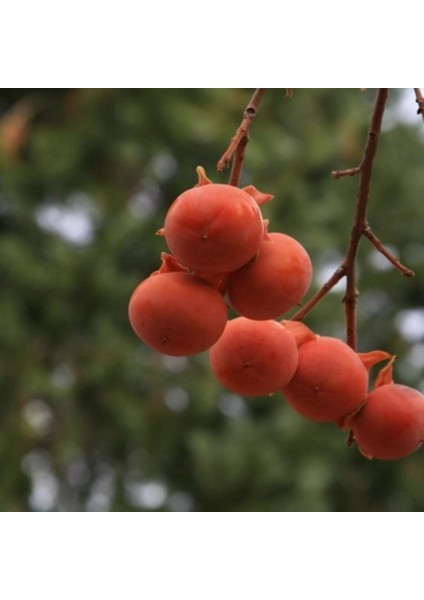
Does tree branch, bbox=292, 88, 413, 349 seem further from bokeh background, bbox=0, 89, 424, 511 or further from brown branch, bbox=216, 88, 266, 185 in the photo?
bokeh background, bbox=0, 89, 424, 511

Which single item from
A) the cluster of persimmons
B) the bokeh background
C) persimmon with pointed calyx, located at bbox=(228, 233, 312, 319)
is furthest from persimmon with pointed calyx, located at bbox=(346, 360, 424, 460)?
the bokeh background

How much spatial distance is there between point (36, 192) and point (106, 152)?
0.24 m

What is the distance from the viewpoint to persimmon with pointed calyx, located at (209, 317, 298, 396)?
0.57 metres

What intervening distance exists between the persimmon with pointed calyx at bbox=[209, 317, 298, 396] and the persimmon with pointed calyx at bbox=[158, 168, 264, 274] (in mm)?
65

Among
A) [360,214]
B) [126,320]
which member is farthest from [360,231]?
[126,320]

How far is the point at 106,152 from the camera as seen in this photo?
2791 millimetres

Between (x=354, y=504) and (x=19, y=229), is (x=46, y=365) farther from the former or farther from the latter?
(x=354, y=504)

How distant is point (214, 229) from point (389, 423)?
19 centimetres

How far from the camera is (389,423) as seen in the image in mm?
611

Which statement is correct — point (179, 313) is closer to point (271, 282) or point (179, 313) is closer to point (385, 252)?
point (271, 282)

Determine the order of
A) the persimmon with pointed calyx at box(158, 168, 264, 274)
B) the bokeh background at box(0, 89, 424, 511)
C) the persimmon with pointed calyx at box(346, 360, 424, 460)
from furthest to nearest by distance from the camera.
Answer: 1. the bokeh background at box(0, 89, 424, 511)
2. the persimmon with pointed calyx at box(346, 360, 424, 460)
3. the persimmon with pointed calyx at box(158, 168, 264, 274)

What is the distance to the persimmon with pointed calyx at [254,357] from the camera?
566mm

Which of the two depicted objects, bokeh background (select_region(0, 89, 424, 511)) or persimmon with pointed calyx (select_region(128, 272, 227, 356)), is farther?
bokeh background (select_region(0, 89, 424, 511))
